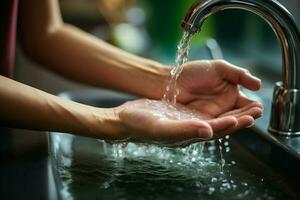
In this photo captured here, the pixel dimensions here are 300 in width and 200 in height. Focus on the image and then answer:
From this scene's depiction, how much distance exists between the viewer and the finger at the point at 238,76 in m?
0.85

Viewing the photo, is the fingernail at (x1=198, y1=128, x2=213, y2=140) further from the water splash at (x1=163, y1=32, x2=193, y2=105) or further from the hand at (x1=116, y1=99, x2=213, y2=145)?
the water splash at (x1=163, y1=32, x2=193, y2=105)

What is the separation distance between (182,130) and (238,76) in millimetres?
240

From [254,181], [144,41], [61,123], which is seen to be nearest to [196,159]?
[254,181]

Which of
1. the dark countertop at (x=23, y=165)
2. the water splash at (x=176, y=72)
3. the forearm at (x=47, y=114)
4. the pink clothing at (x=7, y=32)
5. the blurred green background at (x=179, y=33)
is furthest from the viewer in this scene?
the blurred green background at (x=179, y=33)

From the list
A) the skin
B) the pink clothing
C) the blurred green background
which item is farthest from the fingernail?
the blurred green background

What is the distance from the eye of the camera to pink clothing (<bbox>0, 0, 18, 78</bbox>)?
3.10 ft

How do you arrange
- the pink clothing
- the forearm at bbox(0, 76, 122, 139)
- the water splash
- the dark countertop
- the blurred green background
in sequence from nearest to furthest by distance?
the dark countertop
the forearm at bbox(0, 76, 122, 139)
the water splash
the pink clothing
the blurred green background

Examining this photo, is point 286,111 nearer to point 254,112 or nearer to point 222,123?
point 254,112

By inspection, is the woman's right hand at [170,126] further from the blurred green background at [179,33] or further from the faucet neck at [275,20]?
the blurred green background at [179,33]

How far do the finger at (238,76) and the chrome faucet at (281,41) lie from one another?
0.04m

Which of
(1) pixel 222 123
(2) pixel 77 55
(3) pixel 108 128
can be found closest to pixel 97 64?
(2) pixel 77 55

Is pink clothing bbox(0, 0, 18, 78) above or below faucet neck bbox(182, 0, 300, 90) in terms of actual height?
above

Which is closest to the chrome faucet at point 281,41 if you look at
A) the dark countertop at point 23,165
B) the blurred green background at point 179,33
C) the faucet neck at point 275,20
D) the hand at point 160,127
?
A: the faucet neck at point 275,20

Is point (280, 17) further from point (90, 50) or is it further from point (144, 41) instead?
point (144, 41)
